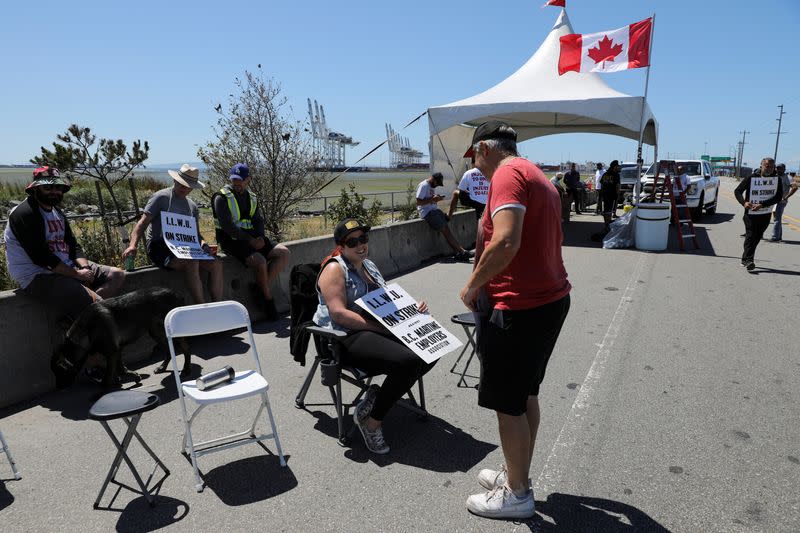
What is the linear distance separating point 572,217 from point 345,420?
1843 centimetres

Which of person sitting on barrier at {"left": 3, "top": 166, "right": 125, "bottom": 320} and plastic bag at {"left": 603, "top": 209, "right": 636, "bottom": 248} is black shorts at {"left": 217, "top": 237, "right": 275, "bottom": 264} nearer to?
person sitting on barrier at {"left": 3, "top": 166, "right": 125, "bottom": 320}

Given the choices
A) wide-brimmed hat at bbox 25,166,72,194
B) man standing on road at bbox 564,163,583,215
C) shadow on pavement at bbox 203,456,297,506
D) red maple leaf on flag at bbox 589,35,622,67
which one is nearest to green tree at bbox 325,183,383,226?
red maple leaf on flag at bbox 589,35,622,67

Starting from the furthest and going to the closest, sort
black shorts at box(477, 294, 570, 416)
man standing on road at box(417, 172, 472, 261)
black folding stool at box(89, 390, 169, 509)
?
man standing on road at box(417, 172, 472, 261), black folding stool at box(89, 390, 169, 509), black shorts at box(477, 294, 570, 416)

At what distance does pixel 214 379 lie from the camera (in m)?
3.58

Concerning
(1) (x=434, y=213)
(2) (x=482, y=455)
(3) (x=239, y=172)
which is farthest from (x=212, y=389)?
(1) (x=434, y=213)

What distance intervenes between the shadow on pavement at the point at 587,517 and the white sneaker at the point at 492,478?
233mm

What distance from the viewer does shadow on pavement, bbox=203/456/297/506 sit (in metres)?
3.20

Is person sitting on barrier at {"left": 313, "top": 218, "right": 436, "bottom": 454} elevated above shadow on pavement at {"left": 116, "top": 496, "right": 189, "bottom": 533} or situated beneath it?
elevated above

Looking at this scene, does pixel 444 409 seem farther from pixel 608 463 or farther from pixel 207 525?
pixel 207 525

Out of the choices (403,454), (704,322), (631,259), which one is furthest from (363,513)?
(631,259)

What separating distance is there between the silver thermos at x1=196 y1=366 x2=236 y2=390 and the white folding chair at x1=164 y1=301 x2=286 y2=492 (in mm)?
33

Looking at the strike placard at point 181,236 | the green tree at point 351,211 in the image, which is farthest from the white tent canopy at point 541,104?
the strike placard at point 181,236

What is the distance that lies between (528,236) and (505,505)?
144 centimetres

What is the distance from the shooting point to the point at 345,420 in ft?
13.6
